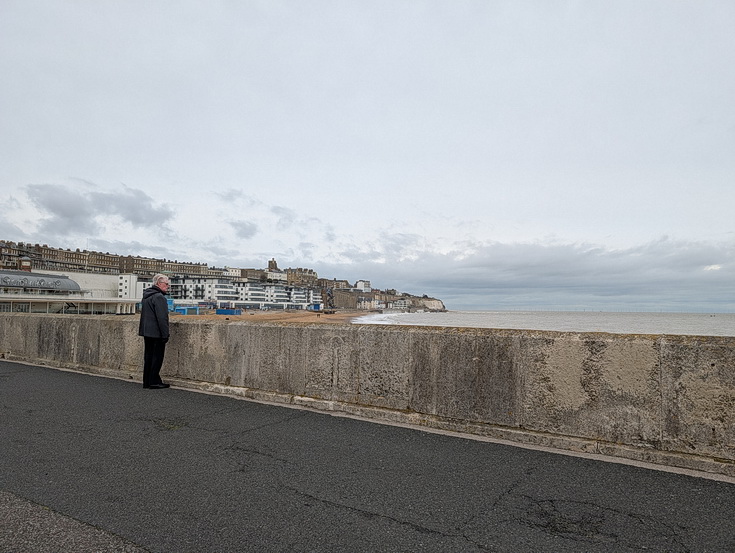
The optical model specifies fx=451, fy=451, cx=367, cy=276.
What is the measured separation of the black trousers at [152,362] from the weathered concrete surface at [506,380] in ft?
1.22

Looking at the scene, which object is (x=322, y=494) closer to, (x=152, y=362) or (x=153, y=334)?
(x=153, y=334)

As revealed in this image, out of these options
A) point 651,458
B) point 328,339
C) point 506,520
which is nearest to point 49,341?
point 328,339

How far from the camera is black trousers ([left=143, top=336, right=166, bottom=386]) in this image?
7.29 meters

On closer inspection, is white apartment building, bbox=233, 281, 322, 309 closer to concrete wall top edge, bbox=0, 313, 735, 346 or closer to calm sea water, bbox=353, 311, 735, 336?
calm sea water, bbox=353, 311, 735, 336

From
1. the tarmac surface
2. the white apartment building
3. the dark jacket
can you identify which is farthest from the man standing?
the white apartment building

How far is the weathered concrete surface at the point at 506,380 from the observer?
3914 mm

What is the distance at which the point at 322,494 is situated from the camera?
323 centimetres

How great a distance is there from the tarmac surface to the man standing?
2.18 metres

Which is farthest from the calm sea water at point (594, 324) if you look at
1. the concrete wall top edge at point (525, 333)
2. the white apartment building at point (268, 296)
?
the white apartment building at point (268, 296)

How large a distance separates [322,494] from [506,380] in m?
2.41

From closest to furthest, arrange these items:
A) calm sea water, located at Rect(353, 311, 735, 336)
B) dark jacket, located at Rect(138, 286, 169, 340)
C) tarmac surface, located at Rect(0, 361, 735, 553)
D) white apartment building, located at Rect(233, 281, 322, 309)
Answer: tarmac surface, located at Rect(0, 361, 735, 553) → dark jacket, located at Rect(138, 286, 169, 340) → calm sea water, located at Rect(353, 311, 735, 336) → white apartment building, located at Rect(233, 281, 322, 309)

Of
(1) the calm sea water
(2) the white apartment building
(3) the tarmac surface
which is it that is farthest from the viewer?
(2) the white apartment building

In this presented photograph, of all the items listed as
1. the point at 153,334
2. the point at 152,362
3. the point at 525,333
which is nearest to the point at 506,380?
the point at 525,333

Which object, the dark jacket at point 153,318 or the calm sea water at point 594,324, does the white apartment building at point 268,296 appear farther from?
the dark jacket at point 153,318
